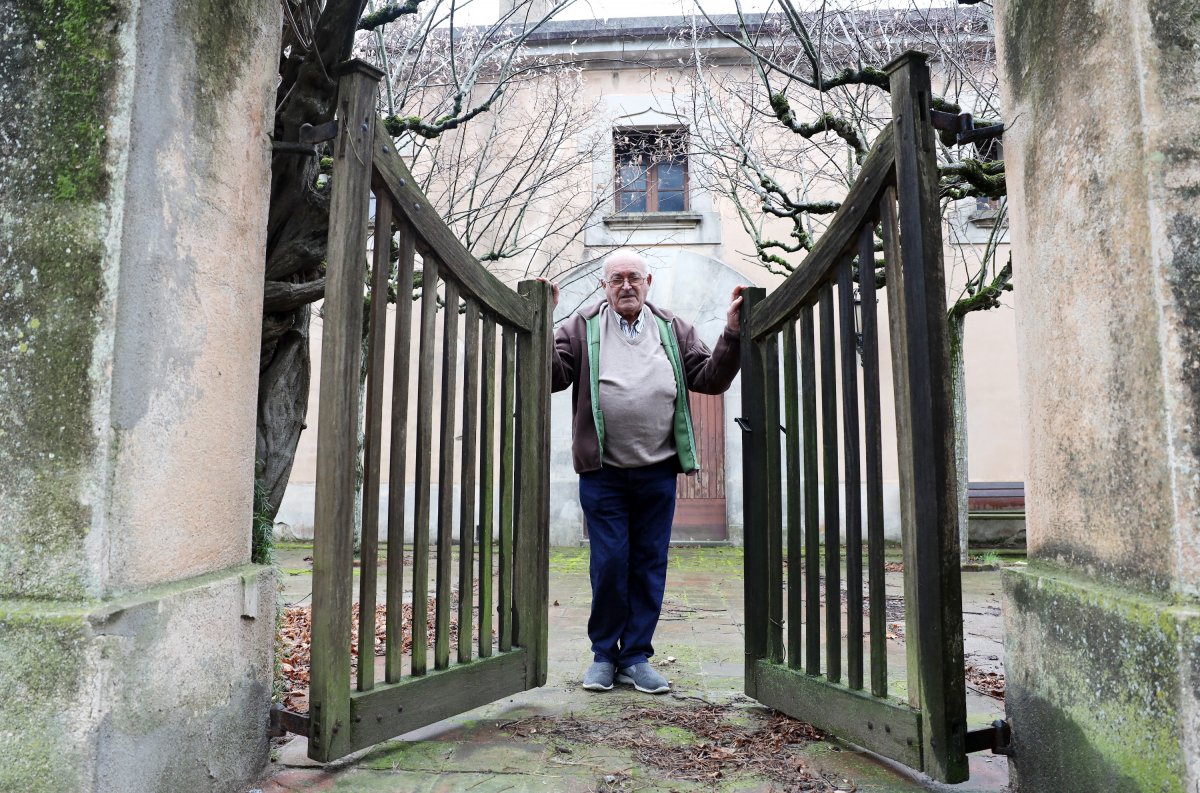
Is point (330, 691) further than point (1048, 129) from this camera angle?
Yes

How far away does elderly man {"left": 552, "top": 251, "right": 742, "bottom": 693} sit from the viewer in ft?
11.5

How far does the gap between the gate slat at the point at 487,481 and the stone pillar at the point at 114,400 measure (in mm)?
1027

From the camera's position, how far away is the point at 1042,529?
220 centimetres

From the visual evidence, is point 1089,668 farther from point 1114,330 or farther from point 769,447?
point 769,447

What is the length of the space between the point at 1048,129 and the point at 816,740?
1986 mm

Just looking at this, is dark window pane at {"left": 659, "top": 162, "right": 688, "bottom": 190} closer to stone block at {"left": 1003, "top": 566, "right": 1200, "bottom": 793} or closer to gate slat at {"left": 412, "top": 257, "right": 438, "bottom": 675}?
gate slat at {"left": 412, "top": 257, "right": 438, "bottom": 675}

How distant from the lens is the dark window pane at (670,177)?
11516mm

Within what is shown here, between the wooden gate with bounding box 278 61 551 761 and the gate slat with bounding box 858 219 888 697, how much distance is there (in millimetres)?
1286

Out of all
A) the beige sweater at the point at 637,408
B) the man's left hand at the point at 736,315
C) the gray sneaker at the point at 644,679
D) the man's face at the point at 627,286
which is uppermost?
the man's face at the point at 627,286

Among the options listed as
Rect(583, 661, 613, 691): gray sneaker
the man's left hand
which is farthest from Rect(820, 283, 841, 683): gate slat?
Rect(583, 661, 613, 691): gray sneaker

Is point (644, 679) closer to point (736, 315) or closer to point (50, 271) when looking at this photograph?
point (736, 315)

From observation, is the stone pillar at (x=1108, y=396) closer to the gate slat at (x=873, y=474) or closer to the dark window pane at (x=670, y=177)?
the gate slat at (x=873, y=474)

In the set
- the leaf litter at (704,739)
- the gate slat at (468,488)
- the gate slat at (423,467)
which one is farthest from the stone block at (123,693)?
the leaf litter at (704,739)

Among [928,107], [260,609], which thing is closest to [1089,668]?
[928,107]
